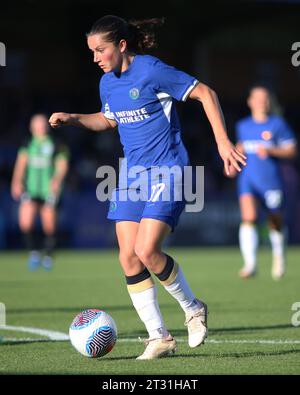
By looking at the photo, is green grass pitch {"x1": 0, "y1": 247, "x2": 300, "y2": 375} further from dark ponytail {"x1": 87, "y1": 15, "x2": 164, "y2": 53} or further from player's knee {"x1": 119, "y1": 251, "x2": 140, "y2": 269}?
dark ponytail {"x1": 87, "y1": 15, "x2": 164, "y2": 53}

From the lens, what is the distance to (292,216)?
71.4ft

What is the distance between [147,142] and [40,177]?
1010 centimetres

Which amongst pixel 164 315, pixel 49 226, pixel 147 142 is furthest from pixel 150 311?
pixel 49 226

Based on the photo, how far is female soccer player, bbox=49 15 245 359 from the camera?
6.04 m

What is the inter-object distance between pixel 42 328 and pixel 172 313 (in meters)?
1.56

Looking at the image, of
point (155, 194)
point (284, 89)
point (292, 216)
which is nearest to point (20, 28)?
point (284, 89)

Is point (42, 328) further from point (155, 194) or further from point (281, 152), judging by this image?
point (281, 152)

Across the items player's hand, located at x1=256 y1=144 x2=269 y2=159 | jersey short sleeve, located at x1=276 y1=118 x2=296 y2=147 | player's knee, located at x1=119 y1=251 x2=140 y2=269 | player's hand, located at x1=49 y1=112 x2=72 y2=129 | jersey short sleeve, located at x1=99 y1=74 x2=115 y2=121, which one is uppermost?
jersey short sleeve, located at x1=276 y1=118 x2=296 y2=147

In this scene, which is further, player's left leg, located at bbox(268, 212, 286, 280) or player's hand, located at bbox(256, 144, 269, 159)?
player's left leg, located at bbox(268, 212, 286, 280)

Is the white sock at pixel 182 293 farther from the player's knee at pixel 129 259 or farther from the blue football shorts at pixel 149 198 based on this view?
the blue football shorts at pixel 149 198

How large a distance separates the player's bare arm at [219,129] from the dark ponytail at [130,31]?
590mm

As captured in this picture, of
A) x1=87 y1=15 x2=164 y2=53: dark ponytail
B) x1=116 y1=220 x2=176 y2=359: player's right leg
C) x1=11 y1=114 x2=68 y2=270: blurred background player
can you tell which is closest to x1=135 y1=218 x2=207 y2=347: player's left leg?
x1=116 y1=220 x2=176 y2=359: player's right leg

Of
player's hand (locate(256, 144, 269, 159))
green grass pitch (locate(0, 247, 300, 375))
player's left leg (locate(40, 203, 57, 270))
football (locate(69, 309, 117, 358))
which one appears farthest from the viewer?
player's left leg (locate(40, 203, 57, 270))

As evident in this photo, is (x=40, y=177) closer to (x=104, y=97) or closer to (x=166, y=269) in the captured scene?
(x=104, y=97)
